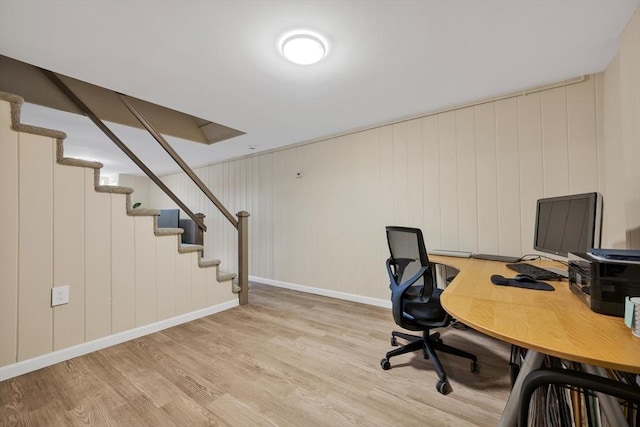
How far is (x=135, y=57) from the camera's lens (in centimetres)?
174

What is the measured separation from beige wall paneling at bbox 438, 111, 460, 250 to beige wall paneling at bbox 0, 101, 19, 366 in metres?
3.52

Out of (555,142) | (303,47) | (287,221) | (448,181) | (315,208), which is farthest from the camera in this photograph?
(287,221)

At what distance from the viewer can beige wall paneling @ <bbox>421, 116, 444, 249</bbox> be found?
8.73ft

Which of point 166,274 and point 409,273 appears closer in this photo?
point 409,273

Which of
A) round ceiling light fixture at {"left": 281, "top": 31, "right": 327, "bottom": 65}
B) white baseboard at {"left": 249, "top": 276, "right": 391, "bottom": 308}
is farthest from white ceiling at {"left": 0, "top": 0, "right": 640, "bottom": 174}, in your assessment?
white baseboard at {"left": 249, "top": 276, "right": 391, "bottom": 308}

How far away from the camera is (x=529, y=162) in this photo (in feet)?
7.24

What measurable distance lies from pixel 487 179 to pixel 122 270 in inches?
137

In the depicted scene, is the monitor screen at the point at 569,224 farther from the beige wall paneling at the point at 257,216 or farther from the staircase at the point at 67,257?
the beige wall paneling at the point at 257,216

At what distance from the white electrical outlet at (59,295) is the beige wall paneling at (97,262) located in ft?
0.38

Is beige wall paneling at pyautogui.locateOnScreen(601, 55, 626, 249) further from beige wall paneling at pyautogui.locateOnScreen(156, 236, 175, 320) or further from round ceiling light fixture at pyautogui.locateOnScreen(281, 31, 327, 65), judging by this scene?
beige wall paneling at pyautogui.locateOnScreen(156, 236, 175, 320)

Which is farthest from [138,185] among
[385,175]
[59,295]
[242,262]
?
[385,175]

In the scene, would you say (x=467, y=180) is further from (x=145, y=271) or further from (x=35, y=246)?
(x=35, y=246)

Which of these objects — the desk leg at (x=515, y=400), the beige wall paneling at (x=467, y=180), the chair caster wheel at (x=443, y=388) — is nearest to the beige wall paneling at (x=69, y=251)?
the chair caster wheel at (x=443, y=388)

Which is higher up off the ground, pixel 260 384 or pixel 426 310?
pixel 426 310
